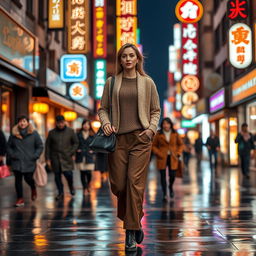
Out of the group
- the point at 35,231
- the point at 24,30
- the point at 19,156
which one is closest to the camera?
the point at 35,231

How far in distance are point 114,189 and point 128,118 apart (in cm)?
78

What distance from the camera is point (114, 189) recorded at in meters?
6.21

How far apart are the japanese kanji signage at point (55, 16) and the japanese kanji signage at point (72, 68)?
16.7 feet

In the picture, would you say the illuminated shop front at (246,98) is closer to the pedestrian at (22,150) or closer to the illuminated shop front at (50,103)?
the illuminated shop front at (50,103)

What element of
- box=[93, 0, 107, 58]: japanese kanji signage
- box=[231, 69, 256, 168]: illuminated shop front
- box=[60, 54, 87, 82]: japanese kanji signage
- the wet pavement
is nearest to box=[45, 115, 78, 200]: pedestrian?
the wet pavement

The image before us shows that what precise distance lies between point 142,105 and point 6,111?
13167mm

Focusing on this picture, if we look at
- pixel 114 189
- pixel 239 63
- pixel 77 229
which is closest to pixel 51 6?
pixel 239 63

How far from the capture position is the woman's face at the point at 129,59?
629 cm

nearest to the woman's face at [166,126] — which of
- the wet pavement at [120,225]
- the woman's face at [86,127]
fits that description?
the wet pavement at [120,225]

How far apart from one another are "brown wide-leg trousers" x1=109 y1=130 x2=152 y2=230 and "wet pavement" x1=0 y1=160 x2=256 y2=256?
1.44ft

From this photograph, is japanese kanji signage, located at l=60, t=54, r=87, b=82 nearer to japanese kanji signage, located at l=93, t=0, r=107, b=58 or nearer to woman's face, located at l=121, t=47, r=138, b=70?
japanese kanji signage, located at l=93, t=0, r=107, b=58

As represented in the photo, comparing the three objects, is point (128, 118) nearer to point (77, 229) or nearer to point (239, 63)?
point (77, 229)

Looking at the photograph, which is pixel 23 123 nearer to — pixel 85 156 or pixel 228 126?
pixel 85 156

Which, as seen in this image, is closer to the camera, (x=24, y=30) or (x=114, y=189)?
(x=114, y=189)
